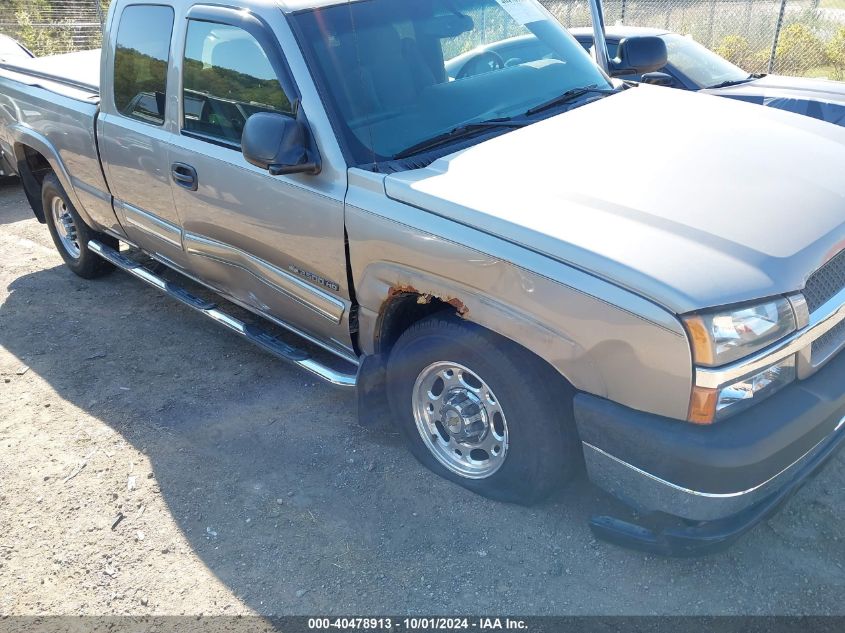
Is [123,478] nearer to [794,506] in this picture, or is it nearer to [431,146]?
[431,146]

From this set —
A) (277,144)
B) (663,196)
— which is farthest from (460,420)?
(277,144)

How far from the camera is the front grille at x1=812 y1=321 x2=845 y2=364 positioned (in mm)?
2475

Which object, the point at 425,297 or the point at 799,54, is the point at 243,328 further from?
the point at 799,54

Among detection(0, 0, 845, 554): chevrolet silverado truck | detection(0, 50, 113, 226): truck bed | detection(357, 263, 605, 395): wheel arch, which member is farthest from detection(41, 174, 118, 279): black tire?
detection(357, 263, 605, 395): wheel arch

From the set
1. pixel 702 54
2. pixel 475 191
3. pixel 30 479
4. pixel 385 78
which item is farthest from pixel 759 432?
pixel 702 54

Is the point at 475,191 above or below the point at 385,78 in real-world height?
below

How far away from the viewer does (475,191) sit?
2660 mm

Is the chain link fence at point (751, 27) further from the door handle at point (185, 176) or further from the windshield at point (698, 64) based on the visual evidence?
the door handle at point (185, 176)

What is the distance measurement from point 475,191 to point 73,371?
10.0 feet

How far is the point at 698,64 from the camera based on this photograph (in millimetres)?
7309

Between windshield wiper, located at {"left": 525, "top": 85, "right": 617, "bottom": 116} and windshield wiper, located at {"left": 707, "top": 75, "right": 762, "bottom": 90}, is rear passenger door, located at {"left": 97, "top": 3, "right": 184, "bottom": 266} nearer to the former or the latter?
windshield wiper, located at {"left": 525, "top": 85, "right": 617, "bottom": 116}

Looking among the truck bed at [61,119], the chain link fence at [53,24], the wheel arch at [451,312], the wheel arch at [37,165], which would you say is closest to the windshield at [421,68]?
the wheel arch at [451,312]

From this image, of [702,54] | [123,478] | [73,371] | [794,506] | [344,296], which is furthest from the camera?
[702,54]

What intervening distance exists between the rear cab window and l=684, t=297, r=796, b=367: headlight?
117 inches
